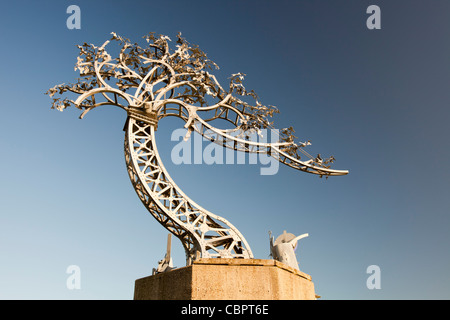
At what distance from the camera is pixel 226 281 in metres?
8.12

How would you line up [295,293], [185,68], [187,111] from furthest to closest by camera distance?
[185,68], [187,111], [295,293]

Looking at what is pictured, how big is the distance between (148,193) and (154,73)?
536 centimetres

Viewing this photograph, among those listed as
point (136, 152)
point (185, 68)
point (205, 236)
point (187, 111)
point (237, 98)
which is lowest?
point (205, 236)

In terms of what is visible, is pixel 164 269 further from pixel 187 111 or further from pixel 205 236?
pixel 187 111

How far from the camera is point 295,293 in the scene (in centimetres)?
895

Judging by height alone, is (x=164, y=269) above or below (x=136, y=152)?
below

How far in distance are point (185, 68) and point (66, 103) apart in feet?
15.4

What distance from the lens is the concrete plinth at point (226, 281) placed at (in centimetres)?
794

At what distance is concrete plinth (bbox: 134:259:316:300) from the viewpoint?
7.94 metres

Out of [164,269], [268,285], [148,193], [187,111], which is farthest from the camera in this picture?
[187,111]

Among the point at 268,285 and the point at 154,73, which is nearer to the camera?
→ the point at 268,285

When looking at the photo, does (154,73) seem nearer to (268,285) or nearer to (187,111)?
(187,111)

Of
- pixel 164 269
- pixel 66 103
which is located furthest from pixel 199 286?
pixel 66 103
